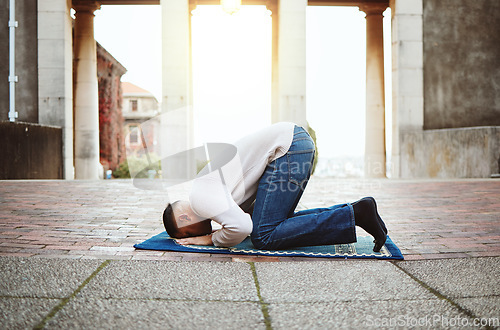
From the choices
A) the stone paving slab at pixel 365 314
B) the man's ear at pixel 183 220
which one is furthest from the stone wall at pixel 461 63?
the stone paving slab at pixel 365 314

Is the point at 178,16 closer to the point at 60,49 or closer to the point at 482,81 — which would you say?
the point at 60,49

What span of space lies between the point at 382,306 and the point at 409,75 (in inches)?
476

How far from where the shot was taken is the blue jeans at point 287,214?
3141 millimetres

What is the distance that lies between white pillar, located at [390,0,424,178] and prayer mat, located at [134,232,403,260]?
1024 cm

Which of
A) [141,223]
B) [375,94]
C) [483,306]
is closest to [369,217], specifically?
[483,306]

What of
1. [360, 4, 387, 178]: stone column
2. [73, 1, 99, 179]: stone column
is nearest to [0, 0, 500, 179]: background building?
[73, 1, 99, 179]: stone column

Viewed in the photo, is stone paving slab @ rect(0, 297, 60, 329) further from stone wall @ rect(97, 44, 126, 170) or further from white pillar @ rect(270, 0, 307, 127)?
stone wall @ rect(97, 44, 126, 170)

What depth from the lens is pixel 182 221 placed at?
329 cm

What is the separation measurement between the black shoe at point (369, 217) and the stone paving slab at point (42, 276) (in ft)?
5.70

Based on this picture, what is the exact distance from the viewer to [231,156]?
10.3ft

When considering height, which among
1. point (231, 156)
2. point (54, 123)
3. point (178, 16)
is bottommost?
point (231, 156)

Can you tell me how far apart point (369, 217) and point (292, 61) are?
34.2ft

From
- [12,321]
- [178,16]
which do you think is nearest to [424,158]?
[178,16]

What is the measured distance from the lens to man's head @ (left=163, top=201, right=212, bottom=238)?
125 inches
